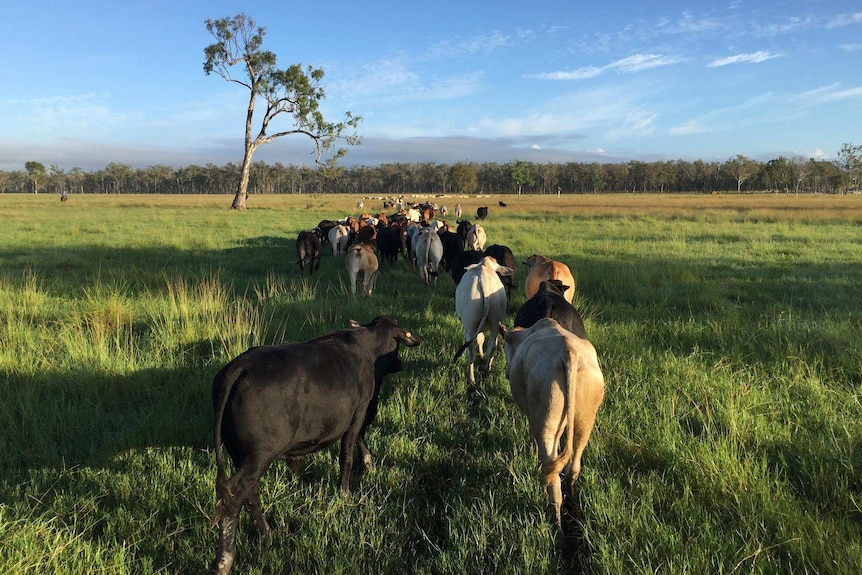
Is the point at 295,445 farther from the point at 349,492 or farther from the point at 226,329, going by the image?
the point at 226,329

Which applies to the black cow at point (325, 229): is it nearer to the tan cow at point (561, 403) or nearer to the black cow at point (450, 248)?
the black cow at point (450, 248)

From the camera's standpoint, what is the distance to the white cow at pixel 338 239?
1561cm

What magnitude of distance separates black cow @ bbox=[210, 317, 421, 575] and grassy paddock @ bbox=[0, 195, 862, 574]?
0.99ft

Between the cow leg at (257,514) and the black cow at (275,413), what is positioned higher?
the black cow at (275,413)

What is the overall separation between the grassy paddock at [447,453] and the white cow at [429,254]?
9.19 feet

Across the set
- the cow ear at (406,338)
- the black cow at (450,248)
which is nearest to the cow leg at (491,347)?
the cow ear at (406,338)

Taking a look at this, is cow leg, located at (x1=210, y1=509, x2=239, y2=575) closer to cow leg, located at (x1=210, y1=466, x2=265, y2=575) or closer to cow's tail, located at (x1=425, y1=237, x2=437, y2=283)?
cow leg, located at (x1=210, y1=466, x2=265, y2=575)

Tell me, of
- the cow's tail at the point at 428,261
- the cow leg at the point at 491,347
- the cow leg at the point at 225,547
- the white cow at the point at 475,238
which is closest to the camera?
the cow leg at the point at 225,547

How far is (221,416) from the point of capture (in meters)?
2.63

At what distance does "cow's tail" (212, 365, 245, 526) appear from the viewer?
256 centimetres

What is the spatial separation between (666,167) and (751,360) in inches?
4960

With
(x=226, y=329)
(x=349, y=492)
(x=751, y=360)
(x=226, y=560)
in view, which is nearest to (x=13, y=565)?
(x=226, y=560)

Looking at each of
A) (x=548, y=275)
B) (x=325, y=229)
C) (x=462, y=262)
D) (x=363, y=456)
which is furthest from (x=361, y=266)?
(x=325, y=229)

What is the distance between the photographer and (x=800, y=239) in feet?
56.7
